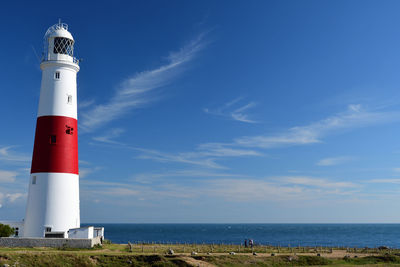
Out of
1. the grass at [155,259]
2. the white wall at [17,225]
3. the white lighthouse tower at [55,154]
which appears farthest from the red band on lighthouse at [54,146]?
the grass at [155,259]

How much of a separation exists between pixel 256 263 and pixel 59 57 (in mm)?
27787

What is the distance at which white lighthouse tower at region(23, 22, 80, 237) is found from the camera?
3725 cm

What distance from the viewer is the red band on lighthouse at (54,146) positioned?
37.5m

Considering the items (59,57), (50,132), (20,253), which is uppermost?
(59,57)

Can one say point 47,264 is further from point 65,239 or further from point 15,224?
point 15,224

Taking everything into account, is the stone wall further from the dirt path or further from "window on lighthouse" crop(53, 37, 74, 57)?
"window on lighthouse" crop(53, 37, 74, 57)

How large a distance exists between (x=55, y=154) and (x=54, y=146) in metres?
0.78

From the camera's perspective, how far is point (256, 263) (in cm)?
3566

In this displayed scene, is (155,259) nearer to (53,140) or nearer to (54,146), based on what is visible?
(54,146)

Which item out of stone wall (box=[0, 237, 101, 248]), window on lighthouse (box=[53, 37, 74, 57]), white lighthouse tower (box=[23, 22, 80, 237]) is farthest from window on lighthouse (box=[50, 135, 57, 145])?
stone wall (box=[0, 237, 101, 248])

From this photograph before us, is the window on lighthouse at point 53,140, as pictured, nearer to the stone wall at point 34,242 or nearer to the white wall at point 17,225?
the stone wall at point 34,242

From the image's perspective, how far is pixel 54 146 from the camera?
1483 inches

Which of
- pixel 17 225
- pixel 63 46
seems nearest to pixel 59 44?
pixel 63 46

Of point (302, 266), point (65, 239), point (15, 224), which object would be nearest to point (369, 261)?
point (302, 266)
